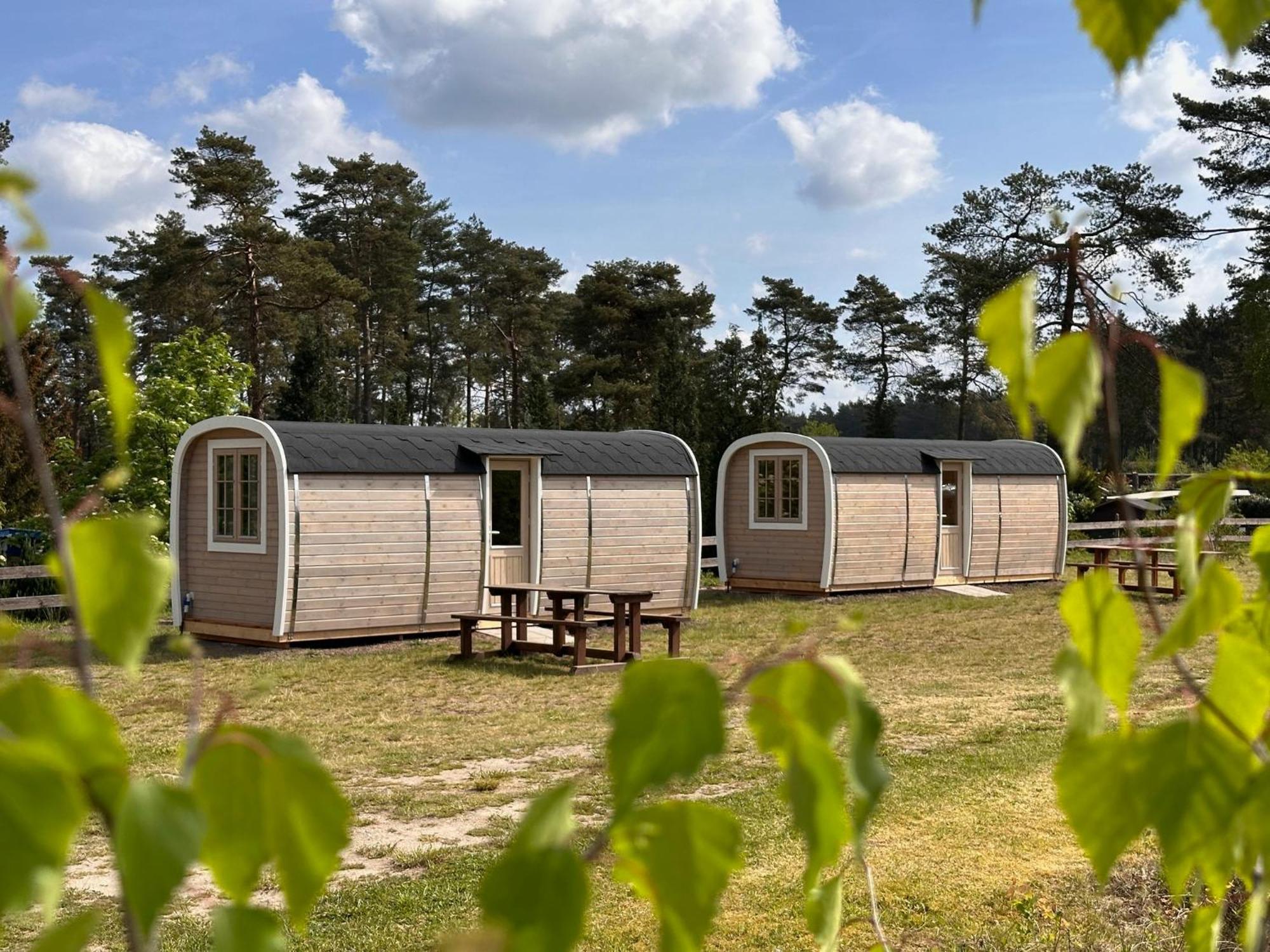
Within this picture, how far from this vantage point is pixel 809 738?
2.04ft

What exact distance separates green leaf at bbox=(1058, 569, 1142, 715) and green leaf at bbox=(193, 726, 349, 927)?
1.43 ft

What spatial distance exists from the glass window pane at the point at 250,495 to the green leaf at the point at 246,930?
1407 cm

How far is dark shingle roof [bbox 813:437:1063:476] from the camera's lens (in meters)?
19.6

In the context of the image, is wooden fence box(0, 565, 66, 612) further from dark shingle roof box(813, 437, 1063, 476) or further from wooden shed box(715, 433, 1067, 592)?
dark shingle roof box(813, 437, 1063, 476)

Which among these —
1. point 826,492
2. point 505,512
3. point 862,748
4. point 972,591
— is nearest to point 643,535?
point 505,512

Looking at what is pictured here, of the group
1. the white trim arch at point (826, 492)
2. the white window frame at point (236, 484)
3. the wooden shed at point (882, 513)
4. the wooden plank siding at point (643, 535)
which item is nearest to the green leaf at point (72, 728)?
the white window frame at point (236, 484)

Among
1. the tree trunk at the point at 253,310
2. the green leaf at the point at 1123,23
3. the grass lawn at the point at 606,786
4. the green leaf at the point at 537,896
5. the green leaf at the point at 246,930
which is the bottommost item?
the grass lawn at the point at 606,786

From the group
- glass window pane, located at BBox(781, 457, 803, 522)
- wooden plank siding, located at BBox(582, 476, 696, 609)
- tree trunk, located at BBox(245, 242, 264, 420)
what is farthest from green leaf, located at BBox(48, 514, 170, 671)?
tree trunk, located at BBox(245, 242, 264, 420)

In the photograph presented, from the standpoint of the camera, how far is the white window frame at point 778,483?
1962cm

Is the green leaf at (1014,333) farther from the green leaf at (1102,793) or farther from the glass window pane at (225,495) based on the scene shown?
the glass window pane at (225,495)

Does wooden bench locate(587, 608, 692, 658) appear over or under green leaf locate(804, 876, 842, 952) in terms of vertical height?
under

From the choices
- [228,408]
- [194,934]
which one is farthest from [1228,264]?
[194,934]

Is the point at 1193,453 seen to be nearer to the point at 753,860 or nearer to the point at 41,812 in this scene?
the point at 753,860

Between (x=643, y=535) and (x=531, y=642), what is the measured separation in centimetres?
334
